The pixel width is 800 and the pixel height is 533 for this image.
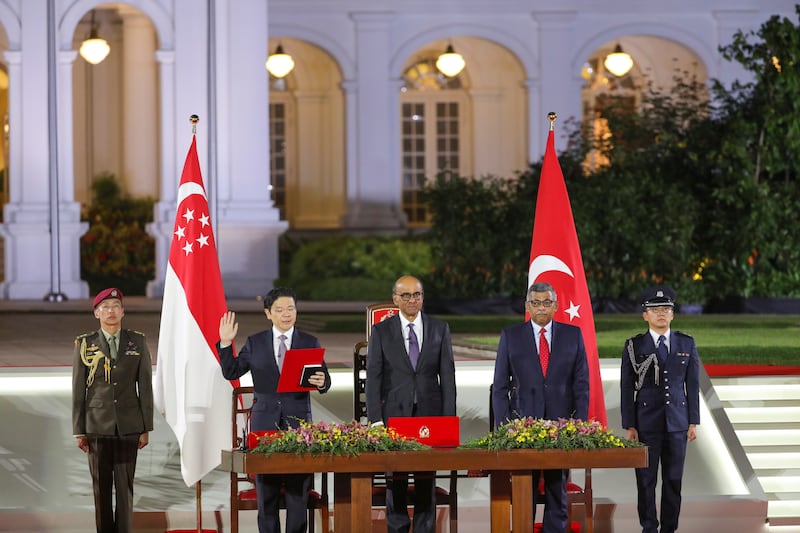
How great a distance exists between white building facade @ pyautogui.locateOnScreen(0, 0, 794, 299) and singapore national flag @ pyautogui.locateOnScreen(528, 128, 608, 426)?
1118 centimetres

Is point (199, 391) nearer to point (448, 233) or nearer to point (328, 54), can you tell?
point (448, 233)

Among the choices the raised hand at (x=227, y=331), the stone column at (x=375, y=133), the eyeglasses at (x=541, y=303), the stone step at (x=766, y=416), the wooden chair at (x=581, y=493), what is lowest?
the wooden chair at (x=581, y=493)

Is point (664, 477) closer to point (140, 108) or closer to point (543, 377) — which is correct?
point (543, 377)

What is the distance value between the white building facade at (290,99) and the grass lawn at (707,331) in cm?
401

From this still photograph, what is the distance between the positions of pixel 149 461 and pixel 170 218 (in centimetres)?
1267

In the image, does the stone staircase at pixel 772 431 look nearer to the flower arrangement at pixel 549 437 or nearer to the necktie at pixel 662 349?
the necktie at pixel 662 349

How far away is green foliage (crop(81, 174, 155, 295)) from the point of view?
25484 millimetres

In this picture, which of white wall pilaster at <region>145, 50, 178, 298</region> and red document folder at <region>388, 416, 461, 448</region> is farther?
white wall pilaster at <region>145, 50, 178, 298</region>

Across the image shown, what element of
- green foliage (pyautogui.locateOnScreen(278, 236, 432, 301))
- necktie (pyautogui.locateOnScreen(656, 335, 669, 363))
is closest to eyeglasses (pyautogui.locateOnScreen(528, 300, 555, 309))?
necktie (pyautogui.locateOnScreen(656, 335, 669, 363))

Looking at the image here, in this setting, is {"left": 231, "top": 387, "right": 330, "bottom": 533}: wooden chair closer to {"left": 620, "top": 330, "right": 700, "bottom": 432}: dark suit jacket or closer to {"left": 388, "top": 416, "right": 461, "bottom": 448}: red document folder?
{"left": 388, "top": 416, "right": 461, "bottom": 448}: red document folder

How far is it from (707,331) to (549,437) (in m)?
9.03

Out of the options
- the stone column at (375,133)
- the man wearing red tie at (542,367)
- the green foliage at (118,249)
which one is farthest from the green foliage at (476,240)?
the man wearing red tie at (542,367)

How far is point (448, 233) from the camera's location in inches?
845

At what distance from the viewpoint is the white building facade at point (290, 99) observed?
23.2 m
